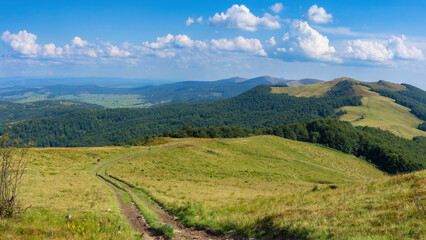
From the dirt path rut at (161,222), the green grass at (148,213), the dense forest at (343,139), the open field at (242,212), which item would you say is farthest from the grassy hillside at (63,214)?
the dense forest at (343,139)

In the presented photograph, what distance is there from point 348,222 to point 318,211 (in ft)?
6.49

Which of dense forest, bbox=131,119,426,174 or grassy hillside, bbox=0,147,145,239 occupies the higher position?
grassy hillside, bbox=0,147,145,239

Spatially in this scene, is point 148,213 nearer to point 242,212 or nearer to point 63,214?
point 63,214

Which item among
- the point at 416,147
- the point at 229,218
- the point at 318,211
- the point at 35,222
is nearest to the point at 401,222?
the point at 318,211

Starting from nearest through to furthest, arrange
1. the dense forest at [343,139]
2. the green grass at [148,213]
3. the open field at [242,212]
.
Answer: the open field at [242,212] < the green grass at [148,213] < the dense forest at [343,139]

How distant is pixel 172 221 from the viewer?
50.1 ft

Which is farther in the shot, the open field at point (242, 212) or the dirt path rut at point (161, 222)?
the dirt path rut at point (161, 222)

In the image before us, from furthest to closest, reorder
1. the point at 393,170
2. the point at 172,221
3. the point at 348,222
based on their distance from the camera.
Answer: the point at 393,170
the point at 172,221
the point at 348,222

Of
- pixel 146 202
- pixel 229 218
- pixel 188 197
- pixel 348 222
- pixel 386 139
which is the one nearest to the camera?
pixel 348 222

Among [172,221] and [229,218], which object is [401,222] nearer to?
[229,218]

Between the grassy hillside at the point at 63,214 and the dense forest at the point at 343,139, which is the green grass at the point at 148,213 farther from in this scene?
the dense forest at the point at 343,139

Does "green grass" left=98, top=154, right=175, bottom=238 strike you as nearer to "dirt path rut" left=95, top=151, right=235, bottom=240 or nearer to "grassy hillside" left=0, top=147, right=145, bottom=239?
"dirt path rut" left=95, top=151, right=235, bottom=240

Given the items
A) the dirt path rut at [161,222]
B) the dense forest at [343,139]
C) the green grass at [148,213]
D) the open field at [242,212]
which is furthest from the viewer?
the dense forest at [343,139]

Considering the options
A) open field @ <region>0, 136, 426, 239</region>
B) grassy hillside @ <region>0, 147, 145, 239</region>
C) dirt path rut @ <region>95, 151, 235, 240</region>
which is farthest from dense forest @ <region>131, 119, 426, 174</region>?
dirt path rut @ <region>95, 151, 235, 240</region>
